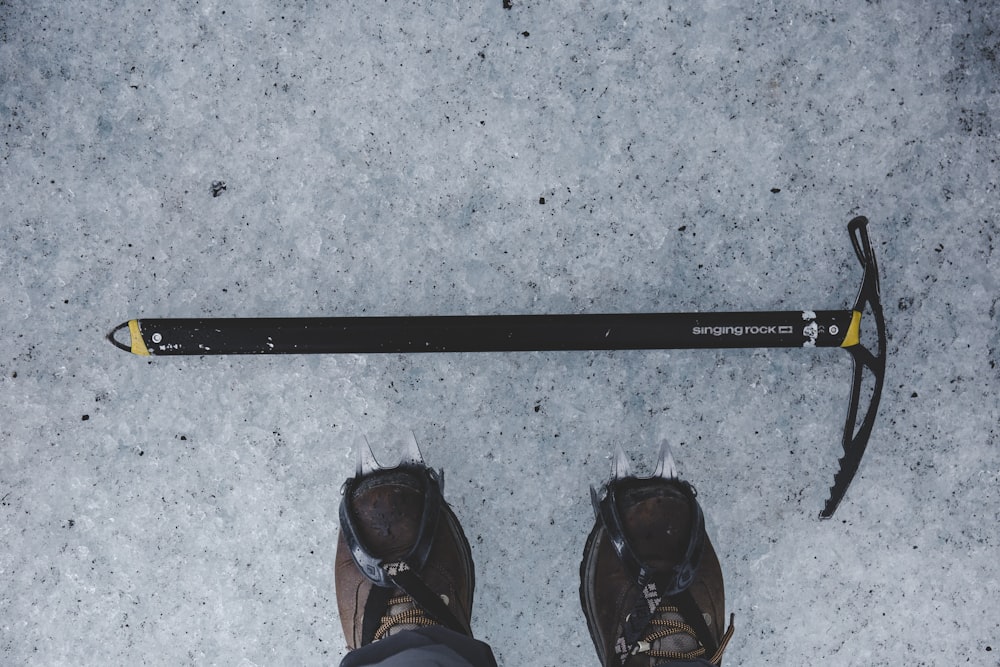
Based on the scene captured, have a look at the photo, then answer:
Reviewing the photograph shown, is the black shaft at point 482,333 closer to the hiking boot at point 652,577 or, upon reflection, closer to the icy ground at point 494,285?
the icy ground at point 494,285

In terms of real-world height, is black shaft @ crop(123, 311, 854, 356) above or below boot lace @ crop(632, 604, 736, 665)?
above

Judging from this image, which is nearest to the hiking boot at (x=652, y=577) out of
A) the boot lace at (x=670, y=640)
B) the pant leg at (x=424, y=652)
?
the boot lace at (x=670, y=640)

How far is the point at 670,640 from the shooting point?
918 millimetres

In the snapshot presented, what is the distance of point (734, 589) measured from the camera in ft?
3.25

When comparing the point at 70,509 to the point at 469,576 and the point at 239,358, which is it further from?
the point at 469,576

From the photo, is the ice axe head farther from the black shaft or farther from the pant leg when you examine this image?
the pant leg

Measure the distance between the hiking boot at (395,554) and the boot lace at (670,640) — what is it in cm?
29

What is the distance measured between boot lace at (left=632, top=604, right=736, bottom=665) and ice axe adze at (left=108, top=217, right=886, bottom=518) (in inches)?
17.6

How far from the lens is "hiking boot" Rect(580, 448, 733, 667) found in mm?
916

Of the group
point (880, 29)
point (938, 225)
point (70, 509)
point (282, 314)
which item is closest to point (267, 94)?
point (282, 314)

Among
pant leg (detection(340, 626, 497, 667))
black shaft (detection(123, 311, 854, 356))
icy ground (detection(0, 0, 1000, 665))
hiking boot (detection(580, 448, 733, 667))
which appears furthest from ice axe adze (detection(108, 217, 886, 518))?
pant leg (detection(340, 626, 497, 667))

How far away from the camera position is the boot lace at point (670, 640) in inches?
36.0

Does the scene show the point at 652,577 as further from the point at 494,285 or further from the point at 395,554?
the point at 494,285

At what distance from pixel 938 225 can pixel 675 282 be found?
448mm
